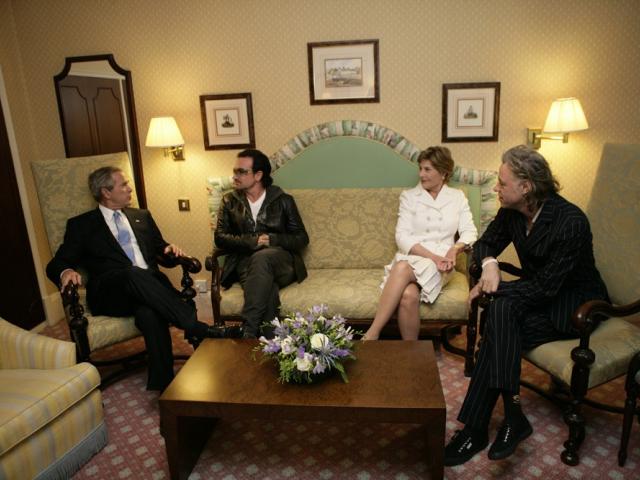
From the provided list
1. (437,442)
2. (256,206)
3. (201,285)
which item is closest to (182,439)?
(437,442)

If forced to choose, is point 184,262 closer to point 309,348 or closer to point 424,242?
point 309,348

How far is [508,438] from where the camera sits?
2191mm

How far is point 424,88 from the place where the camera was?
353 cm

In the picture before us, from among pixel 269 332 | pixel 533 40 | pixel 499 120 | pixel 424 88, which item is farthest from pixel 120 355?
pixel 533 40

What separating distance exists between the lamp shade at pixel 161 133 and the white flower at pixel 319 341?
7.11 feet

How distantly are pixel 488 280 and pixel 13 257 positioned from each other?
321 centimetres

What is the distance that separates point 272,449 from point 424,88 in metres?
2.50

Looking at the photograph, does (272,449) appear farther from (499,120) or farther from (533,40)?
(533,40)

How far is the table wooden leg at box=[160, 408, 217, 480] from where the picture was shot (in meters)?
2.07

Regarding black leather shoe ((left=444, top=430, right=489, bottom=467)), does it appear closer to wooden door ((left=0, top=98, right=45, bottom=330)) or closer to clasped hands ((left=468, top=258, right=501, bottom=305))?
clasped hands ((left=468, top=258, right=501, bottom=305))

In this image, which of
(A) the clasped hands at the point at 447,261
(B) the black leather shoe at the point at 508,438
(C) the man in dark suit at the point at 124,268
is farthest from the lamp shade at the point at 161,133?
(B) the black leather shoe at the point at 508,438

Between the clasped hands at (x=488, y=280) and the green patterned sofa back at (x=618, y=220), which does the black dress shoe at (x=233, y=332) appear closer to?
the clasped hands at (x=488, y=280)

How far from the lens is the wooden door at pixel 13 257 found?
3578 millimetres

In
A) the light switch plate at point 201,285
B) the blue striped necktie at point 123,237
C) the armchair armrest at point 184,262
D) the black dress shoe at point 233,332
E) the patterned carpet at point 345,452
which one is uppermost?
the blue striped necktie at point 123,237
